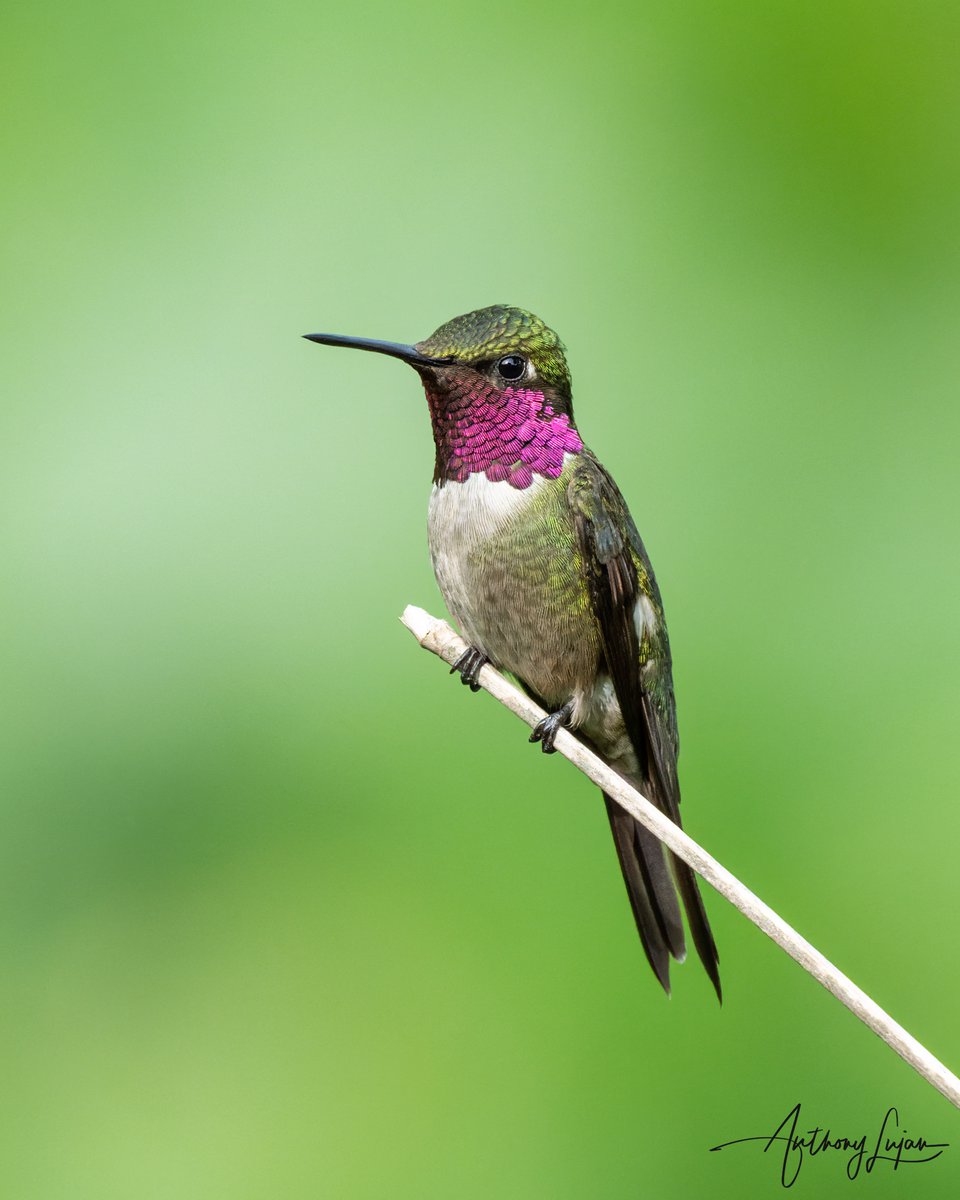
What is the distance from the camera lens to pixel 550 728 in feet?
6.88

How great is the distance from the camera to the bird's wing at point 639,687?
2.05 metres

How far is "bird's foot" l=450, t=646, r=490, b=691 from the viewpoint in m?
2.18

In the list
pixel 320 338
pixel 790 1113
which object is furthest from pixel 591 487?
pixel 790 1113

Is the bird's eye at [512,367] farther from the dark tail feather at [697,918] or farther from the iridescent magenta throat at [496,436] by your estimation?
the dark tail feather at [697,918]

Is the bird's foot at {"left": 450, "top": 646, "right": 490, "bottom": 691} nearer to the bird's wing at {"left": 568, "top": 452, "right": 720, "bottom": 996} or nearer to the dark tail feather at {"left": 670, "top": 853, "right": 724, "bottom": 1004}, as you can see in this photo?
the bird's wing at {"left": 568, "top": 452, "right": 720, "bottom": 996}

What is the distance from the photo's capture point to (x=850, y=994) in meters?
1.37

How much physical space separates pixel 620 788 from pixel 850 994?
429mm

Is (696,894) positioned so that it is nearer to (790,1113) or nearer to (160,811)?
(790,1113)

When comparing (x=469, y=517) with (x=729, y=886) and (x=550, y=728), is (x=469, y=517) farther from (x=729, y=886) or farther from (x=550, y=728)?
(x=729, y=886)

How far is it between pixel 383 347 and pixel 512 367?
317mm

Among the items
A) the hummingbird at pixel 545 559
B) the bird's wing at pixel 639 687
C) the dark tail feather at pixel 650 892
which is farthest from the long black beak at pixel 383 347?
the dark tail feather at pixel 650 892

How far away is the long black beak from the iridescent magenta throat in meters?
0.09

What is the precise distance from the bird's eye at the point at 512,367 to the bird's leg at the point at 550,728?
0.56m

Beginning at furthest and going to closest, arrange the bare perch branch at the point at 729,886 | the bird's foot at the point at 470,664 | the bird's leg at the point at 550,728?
the bird's foot at the point at 470,664 → the bird's leg at the point at 550,728 → the bare perch branch at the point at 729,886
